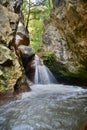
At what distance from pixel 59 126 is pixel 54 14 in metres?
8.99

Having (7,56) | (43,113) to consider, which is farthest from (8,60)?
(43,113)

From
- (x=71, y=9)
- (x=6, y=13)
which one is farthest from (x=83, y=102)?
(x=6, y=13)

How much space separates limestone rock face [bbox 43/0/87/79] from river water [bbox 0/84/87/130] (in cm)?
377

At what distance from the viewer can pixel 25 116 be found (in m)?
5.93

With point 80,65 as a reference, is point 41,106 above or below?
below

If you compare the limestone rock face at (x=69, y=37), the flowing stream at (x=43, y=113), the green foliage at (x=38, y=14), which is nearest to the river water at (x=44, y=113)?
the flowing stream at (x=43, y=113)

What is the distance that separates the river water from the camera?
527 cm

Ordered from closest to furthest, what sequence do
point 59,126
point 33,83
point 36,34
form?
point 59,126, point 33,83, point 36,34

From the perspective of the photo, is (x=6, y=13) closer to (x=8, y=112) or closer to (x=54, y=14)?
(x=54, y=14)

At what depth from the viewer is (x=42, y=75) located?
42.1ft

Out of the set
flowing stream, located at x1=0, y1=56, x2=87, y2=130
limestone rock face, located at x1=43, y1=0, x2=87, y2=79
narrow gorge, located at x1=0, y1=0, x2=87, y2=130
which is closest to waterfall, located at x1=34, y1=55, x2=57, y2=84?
narrow gorge, located at x1=0, y1=0, x2=87, y2=130

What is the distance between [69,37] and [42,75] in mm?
2418

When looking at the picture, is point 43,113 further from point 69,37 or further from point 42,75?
point 42,75

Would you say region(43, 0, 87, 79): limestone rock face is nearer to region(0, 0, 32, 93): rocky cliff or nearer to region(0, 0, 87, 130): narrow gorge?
region(0, 0, 87, 130): narrow gorge
